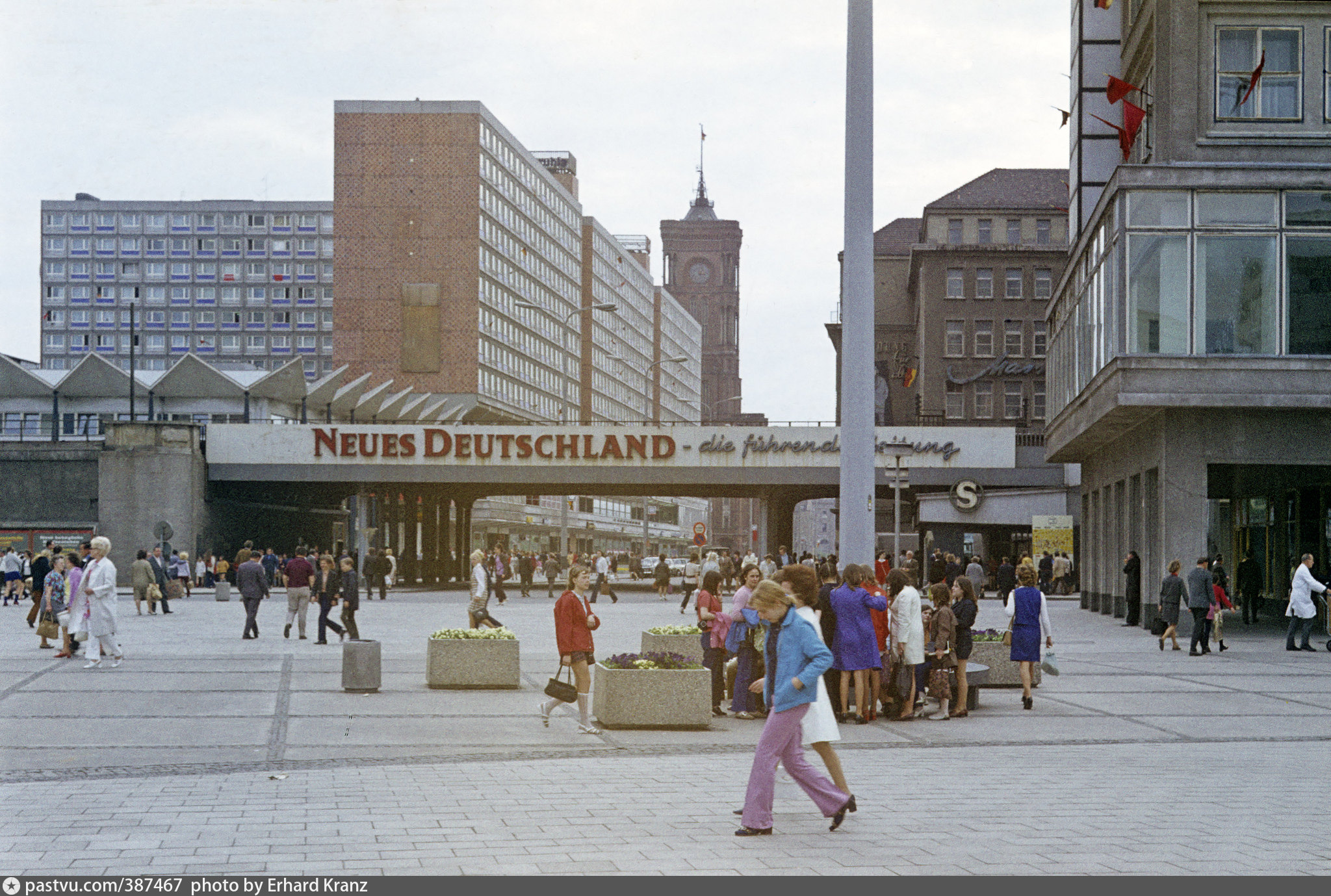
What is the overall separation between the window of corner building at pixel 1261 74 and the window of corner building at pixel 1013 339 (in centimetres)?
5659

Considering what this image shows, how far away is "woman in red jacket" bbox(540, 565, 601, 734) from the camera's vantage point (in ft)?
46.6

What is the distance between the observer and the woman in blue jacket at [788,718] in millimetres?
8555

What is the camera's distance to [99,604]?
1978cm

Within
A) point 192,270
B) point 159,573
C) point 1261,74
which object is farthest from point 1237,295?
point 192,270

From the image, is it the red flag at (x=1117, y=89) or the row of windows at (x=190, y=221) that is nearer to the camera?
the red flag at (x=1117, y=89)

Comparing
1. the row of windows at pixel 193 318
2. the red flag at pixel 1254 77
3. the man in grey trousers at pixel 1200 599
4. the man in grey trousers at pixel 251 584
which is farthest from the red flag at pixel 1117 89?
the row of windows at pixel 193 318

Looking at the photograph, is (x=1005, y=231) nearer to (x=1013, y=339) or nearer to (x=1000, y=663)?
(x=1013, y=339)

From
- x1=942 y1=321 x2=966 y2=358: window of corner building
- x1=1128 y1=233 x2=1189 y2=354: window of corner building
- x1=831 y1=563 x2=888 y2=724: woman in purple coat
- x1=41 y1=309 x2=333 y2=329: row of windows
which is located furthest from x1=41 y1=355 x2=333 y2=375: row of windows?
x1=831 y1=563 x2=888 y2=724: woman in purple coat

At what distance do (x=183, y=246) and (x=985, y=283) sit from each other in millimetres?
84980

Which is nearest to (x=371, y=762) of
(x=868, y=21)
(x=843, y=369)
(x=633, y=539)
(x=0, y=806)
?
(x=0, y=806)

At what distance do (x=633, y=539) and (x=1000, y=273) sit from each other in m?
74.6

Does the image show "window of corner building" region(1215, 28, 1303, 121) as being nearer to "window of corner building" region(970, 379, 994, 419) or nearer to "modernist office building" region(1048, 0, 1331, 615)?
"modernist office building" region(1048, 0, 1331, 615)

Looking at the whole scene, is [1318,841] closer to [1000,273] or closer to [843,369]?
[843,369]

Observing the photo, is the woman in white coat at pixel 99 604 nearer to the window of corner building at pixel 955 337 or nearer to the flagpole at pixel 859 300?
the flagpole at pixel 859 300
